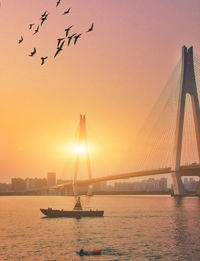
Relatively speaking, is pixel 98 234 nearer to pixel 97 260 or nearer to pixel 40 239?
pixel 40 239

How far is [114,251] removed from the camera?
29.7 metres


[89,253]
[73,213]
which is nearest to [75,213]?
[73,213]

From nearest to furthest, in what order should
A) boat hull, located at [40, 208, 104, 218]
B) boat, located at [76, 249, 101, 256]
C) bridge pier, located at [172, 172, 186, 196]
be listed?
1. boat, located at [76, 249, 101, 256]
2. boat hull, located at [40, 208, 104, 218]
3. bridge pier, located at [172, 172, 186, 196]

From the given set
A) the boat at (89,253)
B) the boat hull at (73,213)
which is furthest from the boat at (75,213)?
the boat at (89,253)

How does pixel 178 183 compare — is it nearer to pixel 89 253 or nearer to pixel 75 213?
pixel 75 213

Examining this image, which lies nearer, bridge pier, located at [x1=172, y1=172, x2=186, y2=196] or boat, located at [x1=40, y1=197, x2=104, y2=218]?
boat, located at [x1=40, y1=197, x2=104, y2=218]

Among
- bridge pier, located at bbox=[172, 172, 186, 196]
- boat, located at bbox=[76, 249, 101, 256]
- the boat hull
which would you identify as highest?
bridge pier, located at bbox=[172, 172, 186, 196]

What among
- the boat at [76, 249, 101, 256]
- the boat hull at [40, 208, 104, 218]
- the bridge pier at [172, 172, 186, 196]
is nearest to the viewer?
the boat at [76, 249, 101, 256]

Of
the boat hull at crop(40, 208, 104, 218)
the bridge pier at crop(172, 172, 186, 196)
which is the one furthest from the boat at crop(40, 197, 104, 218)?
the bridge pier at crop(172, 172, 186, 196)

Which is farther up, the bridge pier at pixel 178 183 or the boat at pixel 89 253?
the bridge pier at pixel 178 183

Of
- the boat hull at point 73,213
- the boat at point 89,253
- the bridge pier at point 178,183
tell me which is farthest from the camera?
the bridge pier at point 178,183

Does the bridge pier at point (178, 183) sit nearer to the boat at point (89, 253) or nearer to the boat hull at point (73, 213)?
the boat hull at point (73, 213)

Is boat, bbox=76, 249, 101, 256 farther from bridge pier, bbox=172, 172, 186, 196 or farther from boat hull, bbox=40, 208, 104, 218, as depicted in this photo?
bridge pier, bbox=172, 172, 186, 196

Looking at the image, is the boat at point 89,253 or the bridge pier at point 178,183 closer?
the boat at point 89,253
